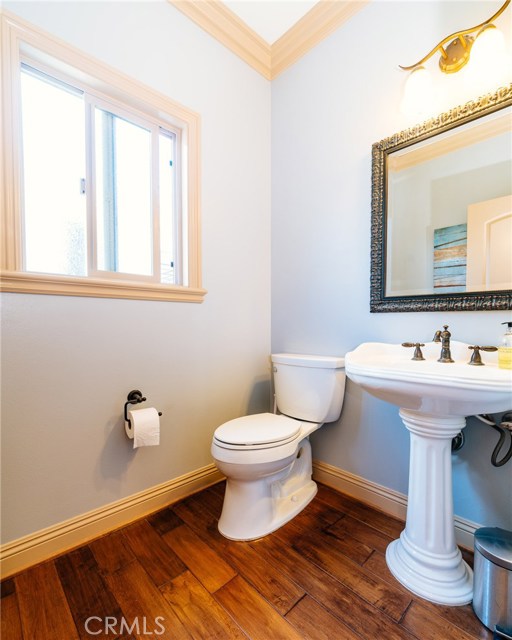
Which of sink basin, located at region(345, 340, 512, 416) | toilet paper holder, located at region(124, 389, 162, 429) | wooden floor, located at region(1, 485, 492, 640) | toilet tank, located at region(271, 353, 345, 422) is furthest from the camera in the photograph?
toilet tank, located at region(271, 353, 345, 422)

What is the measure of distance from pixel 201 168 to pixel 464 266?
4.42ft

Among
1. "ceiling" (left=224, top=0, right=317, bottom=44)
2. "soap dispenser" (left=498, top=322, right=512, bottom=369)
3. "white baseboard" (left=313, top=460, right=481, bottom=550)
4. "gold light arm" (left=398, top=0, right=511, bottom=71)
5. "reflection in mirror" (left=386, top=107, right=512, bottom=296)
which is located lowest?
"white baseboard" (left=313, top=460, right=481, bottom=550)

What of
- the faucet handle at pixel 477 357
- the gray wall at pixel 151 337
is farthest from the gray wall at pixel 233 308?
the faucet handle at pixel 477 357

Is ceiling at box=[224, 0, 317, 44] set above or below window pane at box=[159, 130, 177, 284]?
above

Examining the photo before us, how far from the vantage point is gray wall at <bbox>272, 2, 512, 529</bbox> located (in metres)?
1.18

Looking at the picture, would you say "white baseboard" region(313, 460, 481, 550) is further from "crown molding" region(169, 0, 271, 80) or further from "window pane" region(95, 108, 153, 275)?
"crown molding" region(169, 0, 271, 80)

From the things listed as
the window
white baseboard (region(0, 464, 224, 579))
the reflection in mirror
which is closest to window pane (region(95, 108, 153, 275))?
the window

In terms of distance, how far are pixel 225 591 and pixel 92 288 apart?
1.22 m

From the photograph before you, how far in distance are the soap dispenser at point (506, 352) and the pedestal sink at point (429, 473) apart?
26 mm

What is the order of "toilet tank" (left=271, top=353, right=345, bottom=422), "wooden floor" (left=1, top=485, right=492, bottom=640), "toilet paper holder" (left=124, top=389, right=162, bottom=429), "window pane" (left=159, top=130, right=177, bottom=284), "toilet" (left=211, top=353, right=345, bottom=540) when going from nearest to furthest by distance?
"wooden floor" (left=1, top=485, right=492, bottom=640)
"toilet" (left=211, top=353, right=345, bottom=540)
"toilet paper holder" (left=124, top=389, right=162, bottom=429)
"toilet tank" (left=271, top=353, right=345, bottom=422)
"window pane" (left=159, top=130, right=177, bottom=284)

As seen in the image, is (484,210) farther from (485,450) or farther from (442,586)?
(442,586)

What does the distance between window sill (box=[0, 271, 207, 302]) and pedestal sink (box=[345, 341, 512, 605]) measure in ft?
2.94

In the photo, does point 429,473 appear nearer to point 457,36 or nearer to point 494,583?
point 494,583

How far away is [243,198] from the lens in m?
1.81
